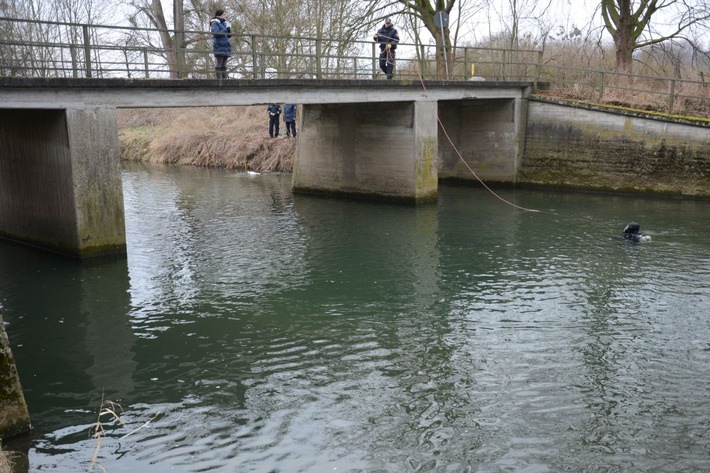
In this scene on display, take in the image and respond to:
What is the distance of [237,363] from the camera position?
969 cm

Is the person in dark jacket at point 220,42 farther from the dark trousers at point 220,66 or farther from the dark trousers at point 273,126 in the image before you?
the dark trousers at point 273,126

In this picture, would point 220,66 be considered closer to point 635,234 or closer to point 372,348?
point 372,348

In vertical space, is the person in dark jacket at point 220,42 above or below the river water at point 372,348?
above

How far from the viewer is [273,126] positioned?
3203cm

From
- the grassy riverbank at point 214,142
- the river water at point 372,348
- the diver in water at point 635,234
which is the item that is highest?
the grassy riverbank at point 214,142

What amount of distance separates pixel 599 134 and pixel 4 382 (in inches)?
845

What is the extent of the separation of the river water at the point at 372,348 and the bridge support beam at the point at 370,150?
3715mm

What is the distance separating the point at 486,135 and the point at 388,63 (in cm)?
668

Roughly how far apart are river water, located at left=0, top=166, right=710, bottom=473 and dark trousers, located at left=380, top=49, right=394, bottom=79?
16.9ft

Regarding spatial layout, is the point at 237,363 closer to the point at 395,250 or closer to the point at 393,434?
the point at 393,434

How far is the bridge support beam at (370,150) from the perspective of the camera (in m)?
22.2

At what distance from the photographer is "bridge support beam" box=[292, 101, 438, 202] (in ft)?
73.0

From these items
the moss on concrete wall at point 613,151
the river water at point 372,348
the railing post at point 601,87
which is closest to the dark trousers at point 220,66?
the river water at point 372,348

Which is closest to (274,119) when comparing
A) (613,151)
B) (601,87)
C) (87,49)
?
(601,87)
